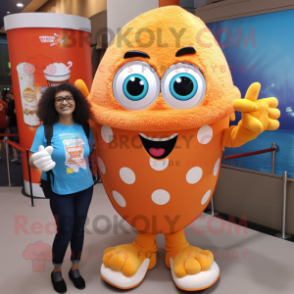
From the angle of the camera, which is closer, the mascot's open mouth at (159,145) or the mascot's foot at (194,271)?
the mascot's open mouth at (159,145)

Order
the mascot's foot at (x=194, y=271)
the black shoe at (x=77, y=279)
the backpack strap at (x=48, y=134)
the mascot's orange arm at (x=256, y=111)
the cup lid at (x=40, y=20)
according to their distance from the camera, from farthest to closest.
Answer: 1. the cup lid at (x=40, y=20)
2. the black shoe at (x=77, y=279)
3. the mascot's foot at (x=194, y=271)
4. the backpack strap at (x=48, y=134)
5. the mascot's orange arm at (x=256, y=111)

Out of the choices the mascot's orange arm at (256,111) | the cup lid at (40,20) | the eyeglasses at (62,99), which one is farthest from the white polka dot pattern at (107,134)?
the cup lid at (40,20)

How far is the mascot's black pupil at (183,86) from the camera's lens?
1.73 m

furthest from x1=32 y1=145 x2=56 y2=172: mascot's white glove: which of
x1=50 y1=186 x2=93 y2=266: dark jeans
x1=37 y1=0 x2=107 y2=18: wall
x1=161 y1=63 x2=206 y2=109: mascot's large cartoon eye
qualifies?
x1=37 y1=0 x2=107 y2=18: wall

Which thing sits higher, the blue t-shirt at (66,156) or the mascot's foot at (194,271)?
the blue t-shirt at (66,156)

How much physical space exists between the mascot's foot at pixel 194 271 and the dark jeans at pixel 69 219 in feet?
2.28

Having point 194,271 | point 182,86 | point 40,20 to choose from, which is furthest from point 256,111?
point 40,20

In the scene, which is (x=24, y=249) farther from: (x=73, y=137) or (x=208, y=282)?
(x=208, y=282)

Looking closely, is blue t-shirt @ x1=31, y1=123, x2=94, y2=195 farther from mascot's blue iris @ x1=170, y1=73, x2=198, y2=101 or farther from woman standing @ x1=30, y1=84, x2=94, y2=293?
mascot's blue iris @ x1=170, y1=73, x2=198, y2=101

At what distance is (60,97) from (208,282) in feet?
5.06

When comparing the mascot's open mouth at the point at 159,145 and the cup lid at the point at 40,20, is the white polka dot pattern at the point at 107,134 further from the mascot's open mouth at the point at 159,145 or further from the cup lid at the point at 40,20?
the cup lid at the point at 40,20

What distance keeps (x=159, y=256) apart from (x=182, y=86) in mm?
1470

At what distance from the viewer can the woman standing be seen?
192 cm

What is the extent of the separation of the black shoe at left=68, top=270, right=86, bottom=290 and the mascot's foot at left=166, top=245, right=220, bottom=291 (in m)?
0.63
